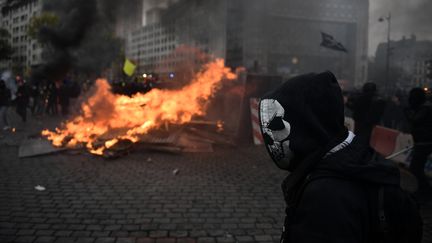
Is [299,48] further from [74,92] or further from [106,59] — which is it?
[74,92]

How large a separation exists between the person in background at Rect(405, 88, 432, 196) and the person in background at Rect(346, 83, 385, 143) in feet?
4.72

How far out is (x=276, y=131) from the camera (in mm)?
1345

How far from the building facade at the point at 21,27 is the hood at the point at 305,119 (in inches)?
1096

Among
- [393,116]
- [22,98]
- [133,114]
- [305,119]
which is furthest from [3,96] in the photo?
[393,116]

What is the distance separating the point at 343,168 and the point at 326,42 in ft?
34.0

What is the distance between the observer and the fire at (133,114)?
27.6 feet

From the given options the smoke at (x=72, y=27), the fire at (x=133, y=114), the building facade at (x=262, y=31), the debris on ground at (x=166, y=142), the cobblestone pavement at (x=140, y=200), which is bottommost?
the cobblestone pavement at (x=140, y=200)

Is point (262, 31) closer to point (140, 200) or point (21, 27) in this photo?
point (140, 200)

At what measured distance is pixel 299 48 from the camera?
54.1m

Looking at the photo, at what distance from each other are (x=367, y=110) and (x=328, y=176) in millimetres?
6160

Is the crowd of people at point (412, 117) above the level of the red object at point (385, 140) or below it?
above

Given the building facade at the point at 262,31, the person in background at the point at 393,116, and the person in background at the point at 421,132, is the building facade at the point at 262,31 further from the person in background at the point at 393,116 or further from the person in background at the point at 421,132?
the person in background at the point at 421,132

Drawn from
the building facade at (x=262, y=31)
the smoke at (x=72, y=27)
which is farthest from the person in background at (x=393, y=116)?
the smoke at (x=72, y=27)

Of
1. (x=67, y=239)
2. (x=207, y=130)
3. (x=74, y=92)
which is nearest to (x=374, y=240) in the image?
(x=67, y=239)
